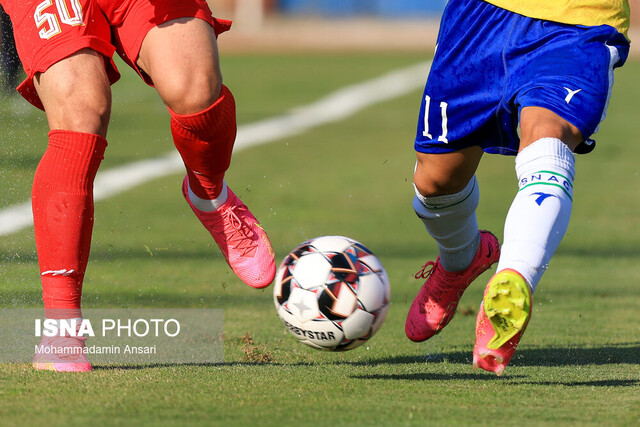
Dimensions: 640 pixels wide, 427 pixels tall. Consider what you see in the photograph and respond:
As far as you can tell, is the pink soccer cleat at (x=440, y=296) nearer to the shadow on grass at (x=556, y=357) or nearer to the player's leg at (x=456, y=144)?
the player's leg at (x=456, y=144)

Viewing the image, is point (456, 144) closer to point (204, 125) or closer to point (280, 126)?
point (204, 125)

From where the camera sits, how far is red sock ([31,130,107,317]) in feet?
12.6

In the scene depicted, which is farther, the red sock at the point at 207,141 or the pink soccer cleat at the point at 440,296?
the pink soccer cleat at the point at 440,296

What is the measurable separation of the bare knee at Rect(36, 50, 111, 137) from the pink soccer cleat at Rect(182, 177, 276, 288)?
0.88 m

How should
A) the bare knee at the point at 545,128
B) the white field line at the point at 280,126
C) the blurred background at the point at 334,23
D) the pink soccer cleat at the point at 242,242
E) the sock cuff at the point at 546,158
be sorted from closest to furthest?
the sock cuff at the point at 546,158 → the bare knee at the point at 545,128 → the pink soccer cleat at the point at 242,242 → the white field line at the point at 280,126 → the blurred background at the point at 334,23

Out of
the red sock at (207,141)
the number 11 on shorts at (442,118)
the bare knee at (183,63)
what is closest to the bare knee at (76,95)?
the bare knee at (183,63)

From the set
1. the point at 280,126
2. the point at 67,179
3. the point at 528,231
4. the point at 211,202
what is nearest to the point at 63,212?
the point at 67,179

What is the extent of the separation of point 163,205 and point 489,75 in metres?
5.60

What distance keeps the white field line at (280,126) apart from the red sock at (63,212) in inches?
124

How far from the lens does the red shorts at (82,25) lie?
3914 millimetres

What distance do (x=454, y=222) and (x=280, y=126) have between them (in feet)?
32.9

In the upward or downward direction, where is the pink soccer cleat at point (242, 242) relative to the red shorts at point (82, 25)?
downward

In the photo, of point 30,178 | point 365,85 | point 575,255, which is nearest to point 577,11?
point 30,178

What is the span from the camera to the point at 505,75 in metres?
3.98
